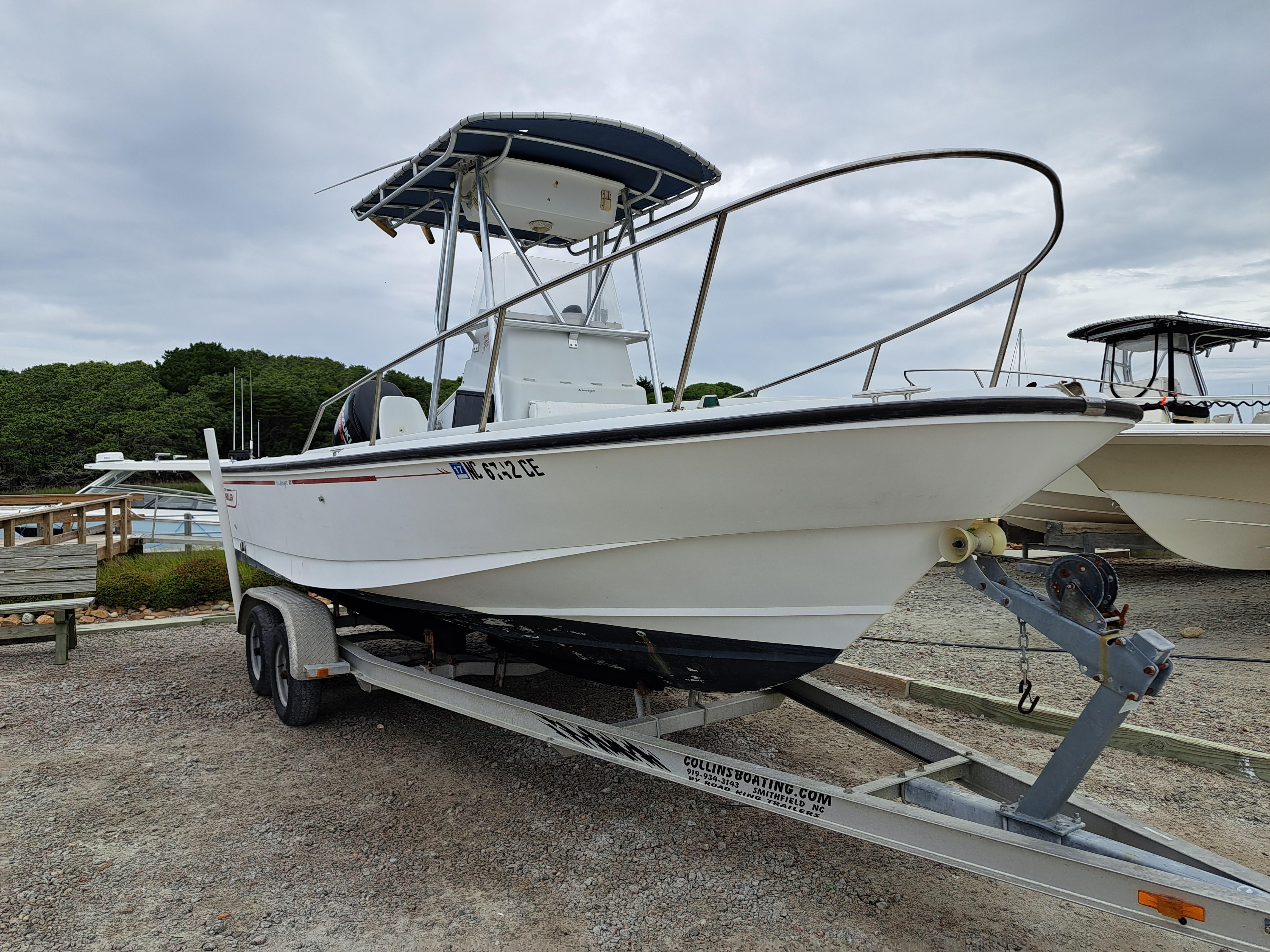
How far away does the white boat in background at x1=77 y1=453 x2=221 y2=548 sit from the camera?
514 centimetres

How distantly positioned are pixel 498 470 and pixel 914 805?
1683mm

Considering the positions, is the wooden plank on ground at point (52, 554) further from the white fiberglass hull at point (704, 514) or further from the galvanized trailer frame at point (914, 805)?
the white fiberglass hull at point (704, 514)

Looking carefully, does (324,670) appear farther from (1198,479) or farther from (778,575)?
(1198,479)

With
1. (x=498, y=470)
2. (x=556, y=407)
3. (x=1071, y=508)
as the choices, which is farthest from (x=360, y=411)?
(x=1071, y=508)

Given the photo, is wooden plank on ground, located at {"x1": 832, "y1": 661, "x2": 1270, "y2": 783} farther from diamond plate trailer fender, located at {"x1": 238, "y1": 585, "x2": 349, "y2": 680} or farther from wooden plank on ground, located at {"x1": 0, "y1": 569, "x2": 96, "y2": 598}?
wooden plank on ground, located at {"x1": 0, "y1": 569, "x2": 96, "y2": 598}

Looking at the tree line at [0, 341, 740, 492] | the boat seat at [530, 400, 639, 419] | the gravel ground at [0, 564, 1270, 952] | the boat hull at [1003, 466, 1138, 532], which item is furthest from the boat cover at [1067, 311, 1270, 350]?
the tree line at [0, 341, 740, 492]

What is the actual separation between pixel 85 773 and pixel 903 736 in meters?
3.39

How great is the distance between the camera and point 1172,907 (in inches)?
67.0

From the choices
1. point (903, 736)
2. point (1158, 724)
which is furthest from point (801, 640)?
point (1158, 724)

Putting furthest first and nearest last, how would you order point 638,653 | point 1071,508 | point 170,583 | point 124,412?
point 124,412 → point 1071,508 → point 170,583 → point 638,653

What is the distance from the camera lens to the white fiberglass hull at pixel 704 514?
6.99 ft

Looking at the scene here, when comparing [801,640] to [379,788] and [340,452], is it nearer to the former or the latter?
[379,788]

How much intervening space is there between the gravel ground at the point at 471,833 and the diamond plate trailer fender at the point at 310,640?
0.37 meters

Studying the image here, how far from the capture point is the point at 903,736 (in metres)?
2.86
